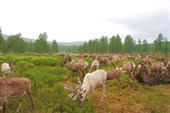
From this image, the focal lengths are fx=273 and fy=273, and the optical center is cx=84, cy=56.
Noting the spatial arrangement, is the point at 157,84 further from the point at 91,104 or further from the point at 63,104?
the point at 63,104

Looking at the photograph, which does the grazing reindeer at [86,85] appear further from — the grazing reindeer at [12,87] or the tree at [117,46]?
the tree at [117,46]

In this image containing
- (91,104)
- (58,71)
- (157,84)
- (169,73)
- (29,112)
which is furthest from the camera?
(58,71)

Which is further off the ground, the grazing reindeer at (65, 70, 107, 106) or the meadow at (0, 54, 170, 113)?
the grazing reindeer at (65, 70, 107, 106)

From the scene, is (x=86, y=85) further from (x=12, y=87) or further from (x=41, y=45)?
(x=41, y=45)

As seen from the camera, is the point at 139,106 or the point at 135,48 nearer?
the point at 139,106

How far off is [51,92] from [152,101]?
14.9 feet

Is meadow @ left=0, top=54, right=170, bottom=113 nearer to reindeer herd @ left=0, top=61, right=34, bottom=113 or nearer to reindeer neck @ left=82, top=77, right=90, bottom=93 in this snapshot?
reindeer neck @ left=82, top=77, right=90, bottom=93

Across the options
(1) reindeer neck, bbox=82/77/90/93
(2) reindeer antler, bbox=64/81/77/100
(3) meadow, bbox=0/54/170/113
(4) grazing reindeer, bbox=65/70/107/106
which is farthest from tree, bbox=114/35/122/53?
(2) reindeer antler, bbox=64/81/77/100

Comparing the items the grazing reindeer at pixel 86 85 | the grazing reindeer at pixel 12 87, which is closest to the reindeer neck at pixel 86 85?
the grazing reindeer at pixel 86 85

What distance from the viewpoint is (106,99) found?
12.7m

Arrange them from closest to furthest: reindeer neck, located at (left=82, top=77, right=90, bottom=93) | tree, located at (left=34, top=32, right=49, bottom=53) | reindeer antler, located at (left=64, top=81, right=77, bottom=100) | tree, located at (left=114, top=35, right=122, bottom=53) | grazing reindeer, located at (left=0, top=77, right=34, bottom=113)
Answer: grazing reindeer, located at (left=0, top=77, right=34, bottom=113), reindeer antler, located at (left=64, top=81, right=77, bottom=100), reindeer neck, located at (left=82, top=77, right=90, bottom=93), tree, located at (left=34, top=32, right=49, bottom=53), tree, located at (left=114, top=35, right=122, bottom=53)

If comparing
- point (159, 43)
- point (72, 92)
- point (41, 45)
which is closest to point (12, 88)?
point (72, 92)

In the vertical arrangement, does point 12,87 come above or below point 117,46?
below

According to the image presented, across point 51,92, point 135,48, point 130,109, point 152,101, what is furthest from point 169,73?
point 135,48
